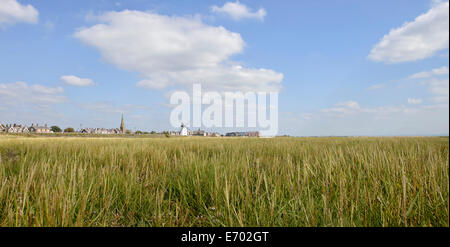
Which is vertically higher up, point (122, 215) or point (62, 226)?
point (62, 226)

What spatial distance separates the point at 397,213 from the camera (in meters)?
1.58

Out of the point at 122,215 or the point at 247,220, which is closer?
the point at 247,220
